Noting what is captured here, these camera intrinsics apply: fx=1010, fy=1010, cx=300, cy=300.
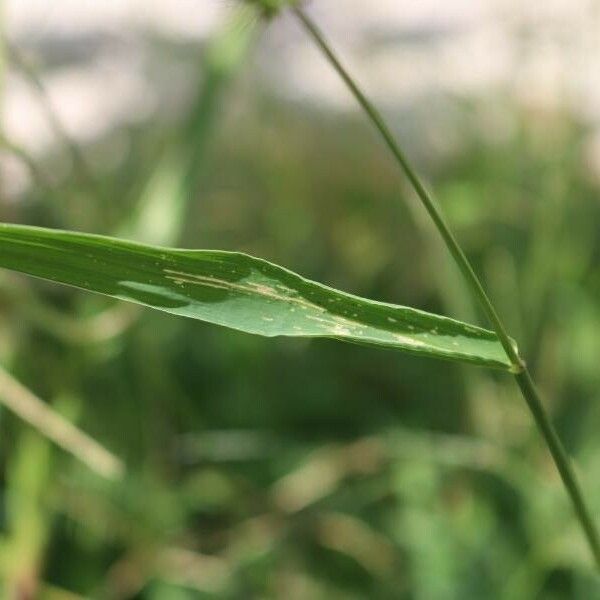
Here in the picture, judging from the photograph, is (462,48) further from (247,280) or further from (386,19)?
(247,280)

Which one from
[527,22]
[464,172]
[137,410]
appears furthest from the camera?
[464,172]

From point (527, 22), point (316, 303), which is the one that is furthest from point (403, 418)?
point (316, 303)

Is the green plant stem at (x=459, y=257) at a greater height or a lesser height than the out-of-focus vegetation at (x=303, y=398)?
lesser

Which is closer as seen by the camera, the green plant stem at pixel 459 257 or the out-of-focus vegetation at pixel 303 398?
the green plant stem at pixel 459 257

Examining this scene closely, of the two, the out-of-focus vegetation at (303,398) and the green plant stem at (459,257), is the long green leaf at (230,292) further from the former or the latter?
the out-of-focus vegetation at (303,398)

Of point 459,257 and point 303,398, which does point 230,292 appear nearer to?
point 459,257

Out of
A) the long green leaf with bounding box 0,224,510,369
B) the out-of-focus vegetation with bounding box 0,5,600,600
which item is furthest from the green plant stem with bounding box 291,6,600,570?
the out-of-focus vegetation with bounding box 0,5,600,600

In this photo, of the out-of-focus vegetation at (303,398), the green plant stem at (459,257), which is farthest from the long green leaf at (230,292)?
the out-of-focus vegetation at (303,398)
